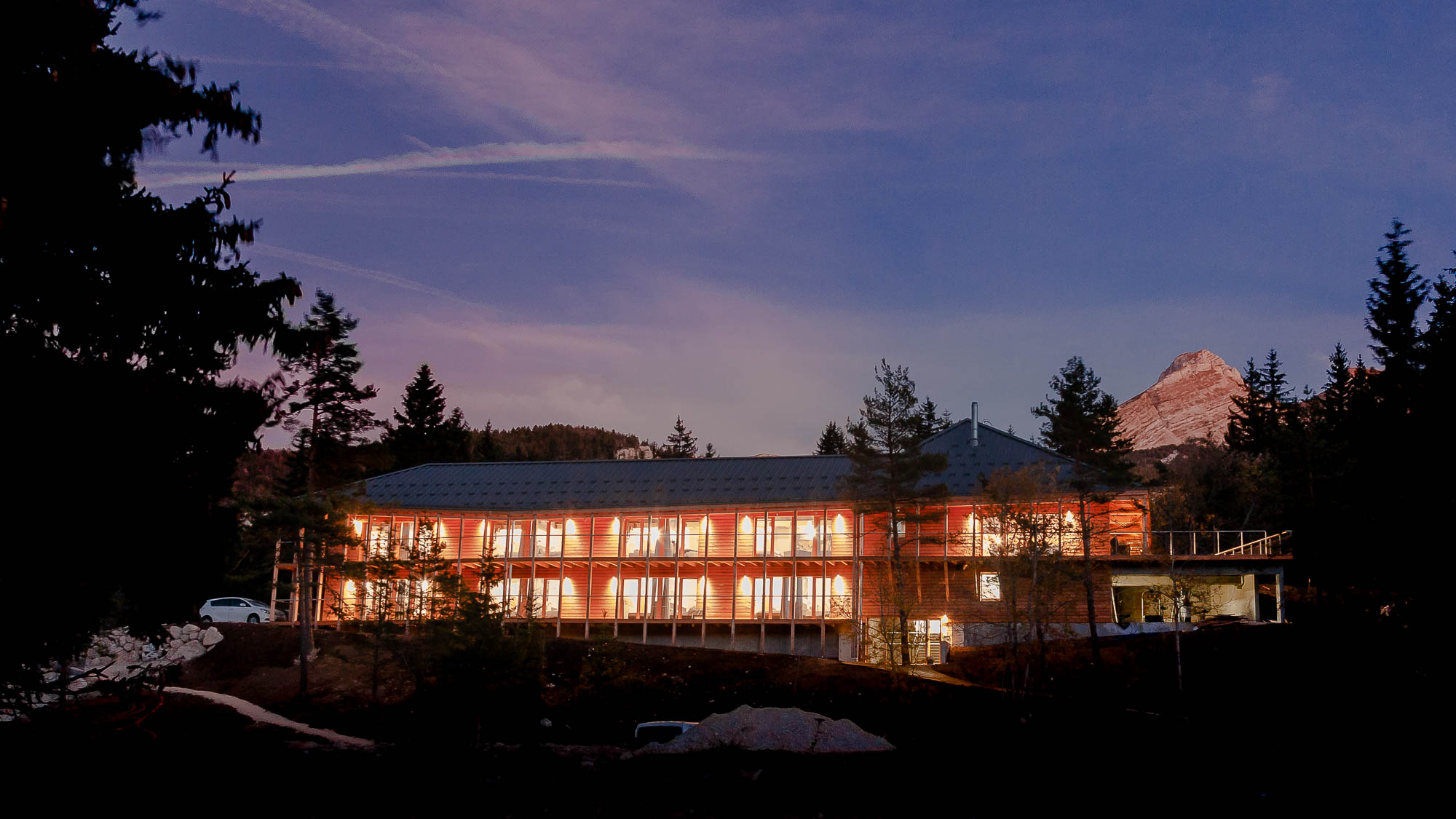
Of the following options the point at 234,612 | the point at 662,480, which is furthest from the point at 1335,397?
the point at 234,612

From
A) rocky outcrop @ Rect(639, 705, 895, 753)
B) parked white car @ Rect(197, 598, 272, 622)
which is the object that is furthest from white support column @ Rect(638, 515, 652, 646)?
rocky outcrop @ Rect(639, 705, 895, 753)

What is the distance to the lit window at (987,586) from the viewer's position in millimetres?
40156

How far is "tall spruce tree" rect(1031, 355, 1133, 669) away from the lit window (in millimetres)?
3600

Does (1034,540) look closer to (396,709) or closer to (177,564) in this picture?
(396,709)

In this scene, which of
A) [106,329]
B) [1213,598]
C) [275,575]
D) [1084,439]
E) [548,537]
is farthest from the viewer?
[548,537]

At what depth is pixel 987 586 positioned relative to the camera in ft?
134

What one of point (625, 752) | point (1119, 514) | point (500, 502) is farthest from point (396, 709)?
point (1119, 514)

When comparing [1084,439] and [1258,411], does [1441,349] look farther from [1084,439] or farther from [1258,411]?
[1258,411]

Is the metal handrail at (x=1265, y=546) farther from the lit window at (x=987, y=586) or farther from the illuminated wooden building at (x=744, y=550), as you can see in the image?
the lit window at (x=987, y=586)

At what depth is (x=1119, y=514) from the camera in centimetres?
4141

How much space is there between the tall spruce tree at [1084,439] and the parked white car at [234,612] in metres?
33.3

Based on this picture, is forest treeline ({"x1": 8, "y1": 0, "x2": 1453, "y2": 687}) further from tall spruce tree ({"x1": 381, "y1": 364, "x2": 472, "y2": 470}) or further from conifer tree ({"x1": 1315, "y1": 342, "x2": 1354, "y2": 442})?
tall spruce tree ({"x1": 381, "y1": 364, "x2": 472, "y2": 470})

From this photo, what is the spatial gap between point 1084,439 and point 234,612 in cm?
3645

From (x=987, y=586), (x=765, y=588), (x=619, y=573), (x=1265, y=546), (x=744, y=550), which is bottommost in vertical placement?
(x=765, y=588)
